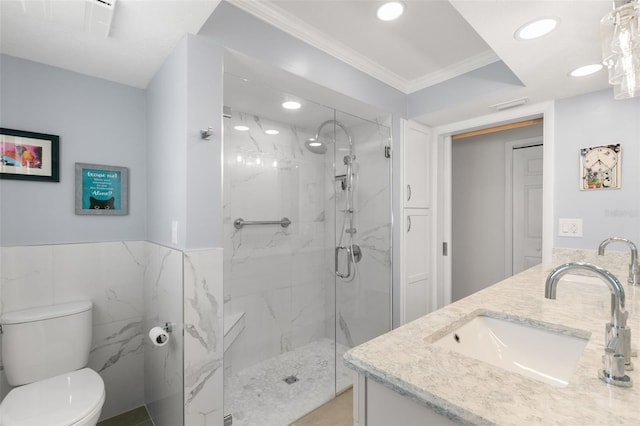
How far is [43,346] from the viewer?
1613 millimetres

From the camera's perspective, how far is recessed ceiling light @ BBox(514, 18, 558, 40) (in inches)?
51.1

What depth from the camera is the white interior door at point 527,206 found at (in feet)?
10.1

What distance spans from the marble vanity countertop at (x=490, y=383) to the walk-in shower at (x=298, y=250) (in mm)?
1435

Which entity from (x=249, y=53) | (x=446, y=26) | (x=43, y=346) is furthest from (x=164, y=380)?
(x=446, y=26)

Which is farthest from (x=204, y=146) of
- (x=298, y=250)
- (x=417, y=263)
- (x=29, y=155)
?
(x=417, y=263)

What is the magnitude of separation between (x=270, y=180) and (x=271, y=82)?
672 millimetres

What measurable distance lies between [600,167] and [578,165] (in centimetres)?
12

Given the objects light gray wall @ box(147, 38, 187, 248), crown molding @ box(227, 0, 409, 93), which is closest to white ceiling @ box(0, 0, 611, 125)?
crown molding @ box(227, 0, 409, 93)

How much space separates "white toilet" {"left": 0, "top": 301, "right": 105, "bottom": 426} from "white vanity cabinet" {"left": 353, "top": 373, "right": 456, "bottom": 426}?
132 centimetres

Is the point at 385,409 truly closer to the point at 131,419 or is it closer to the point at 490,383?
the point at 490,383

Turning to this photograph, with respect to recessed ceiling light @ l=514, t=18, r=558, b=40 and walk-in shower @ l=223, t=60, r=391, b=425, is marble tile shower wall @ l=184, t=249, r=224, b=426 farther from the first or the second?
recessed ceiling light @ l=514, t=18, r=558, b=40

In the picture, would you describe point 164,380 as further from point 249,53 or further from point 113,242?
point 249,53

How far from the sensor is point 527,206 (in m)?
3.14

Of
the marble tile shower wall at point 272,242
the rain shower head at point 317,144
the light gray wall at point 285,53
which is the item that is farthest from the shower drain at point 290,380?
the light gray wall at point 285,53
